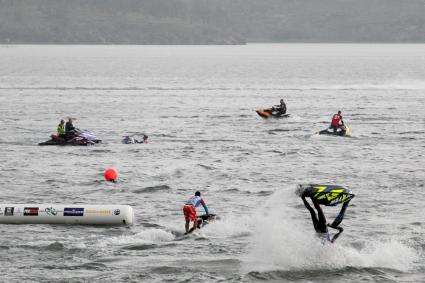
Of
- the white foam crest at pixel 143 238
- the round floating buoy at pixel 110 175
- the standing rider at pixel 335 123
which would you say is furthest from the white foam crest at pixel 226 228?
the standing rider at pixel 335 123

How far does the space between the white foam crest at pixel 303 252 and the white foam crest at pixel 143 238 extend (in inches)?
161

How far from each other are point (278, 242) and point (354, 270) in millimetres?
3168

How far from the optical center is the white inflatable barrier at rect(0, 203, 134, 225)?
38.6m

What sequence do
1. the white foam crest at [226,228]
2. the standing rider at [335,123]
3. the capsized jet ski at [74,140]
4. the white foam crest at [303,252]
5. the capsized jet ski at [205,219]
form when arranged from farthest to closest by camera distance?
the standing rider at [335,123] < the capsized jet ski at [74,140] < the white foam crest at [226,228] < the capsized jet ski at [205,219] < the white foam crest at [303,252]

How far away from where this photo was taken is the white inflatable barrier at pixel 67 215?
1519 inches

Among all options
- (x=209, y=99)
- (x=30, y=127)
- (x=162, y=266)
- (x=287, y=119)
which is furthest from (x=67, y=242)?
(x=209, y=99)

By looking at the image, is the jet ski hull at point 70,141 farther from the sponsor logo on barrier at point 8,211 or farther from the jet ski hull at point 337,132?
the sponsor logo on barrier at point 8,211

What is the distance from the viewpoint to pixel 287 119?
285 feet

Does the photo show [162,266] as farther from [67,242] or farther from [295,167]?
[295,167]

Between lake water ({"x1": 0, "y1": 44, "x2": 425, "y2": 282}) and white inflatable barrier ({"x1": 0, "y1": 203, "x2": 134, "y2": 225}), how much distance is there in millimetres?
414

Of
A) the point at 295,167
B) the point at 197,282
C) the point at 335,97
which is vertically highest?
the point at 335,97

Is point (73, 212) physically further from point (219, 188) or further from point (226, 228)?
point (219, 188)

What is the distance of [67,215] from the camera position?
127ft

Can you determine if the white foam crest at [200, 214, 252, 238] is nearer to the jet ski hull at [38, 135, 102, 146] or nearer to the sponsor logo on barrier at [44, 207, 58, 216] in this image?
the sponsor logo on barrier at [44, 207, 58, 216]
